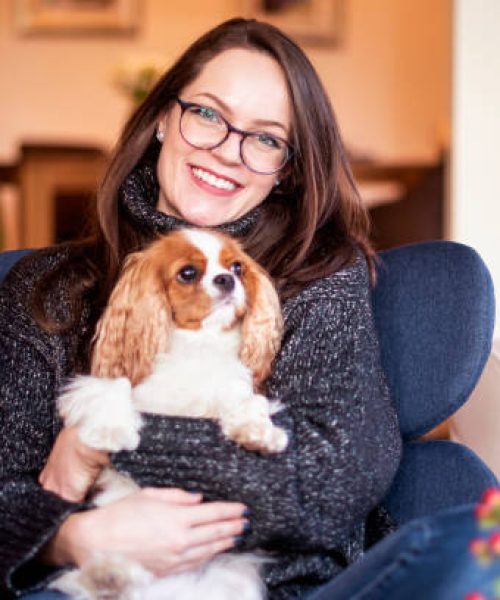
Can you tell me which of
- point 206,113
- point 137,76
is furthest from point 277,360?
point 137,76

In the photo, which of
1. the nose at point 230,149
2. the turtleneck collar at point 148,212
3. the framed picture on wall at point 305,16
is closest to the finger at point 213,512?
the turtleneck collar at point 148,212

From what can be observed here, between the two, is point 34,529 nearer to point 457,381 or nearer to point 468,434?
point 457,381

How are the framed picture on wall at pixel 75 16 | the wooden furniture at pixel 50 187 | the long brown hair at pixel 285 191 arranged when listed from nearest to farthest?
the long brown hair at pixel 285 191 < the wooden furniture at pixel 50 187 < the framed picture on wall at pixel 75 16

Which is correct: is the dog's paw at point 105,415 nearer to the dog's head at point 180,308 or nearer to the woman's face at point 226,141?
the dog's head at point 180,308

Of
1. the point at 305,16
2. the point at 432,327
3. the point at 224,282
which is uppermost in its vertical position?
the point at 305,16

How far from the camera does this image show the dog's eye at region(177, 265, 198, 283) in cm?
180

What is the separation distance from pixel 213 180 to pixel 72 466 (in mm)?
681

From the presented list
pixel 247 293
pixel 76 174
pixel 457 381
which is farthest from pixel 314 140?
pixel 76 174

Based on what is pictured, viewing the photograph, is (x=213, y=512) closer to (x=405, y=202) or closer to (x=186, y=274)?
(x=186, y=274)

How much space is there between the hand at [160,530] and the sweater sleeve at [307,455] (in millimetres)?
31

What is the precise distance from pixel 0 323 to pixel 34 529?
442 mm

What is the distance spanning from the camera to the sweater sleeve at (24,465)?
1.61 metres

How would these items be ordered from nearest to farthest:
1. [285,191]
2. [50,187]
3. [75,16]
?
1. [285,191]
2. [50,187]
3. [75,16]

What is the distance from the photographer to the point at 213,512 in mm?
1582
